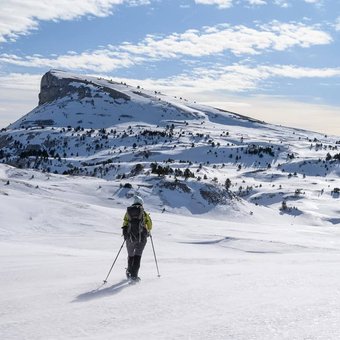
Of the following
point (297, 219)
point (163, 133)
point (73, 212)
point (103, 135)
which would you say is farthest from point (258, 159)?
point (73, 212)

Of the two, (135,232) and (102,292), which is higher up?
(135,232)

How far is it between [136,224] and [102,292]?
2.17 meters

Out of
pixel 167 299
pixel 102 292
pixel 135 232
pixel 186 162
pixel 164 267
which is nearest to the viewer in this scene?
pixel 167 299

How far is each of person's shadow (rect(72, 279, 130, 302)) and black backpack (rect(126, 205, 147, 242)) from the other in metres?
1.07

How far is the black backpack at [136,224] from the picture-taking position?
1127 centimetres

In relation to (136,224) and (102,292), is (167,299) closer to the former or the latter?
(102,292)

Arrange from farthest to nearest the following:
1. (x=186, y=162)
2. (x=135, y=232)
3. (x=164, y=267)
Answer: (x=186, y=162) → (x=164, y=267) → (x=135, y=232)

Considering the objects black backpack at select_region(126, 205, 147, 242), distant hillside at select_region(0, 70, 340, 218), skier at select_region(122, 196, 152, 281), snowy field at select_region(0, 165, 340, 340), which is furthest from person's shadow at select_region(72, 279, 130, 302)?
distant hillside at select_region(0, 70, 340, 218)

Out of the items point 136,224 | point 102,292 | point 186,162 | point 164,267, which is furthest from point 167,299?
point 186,162

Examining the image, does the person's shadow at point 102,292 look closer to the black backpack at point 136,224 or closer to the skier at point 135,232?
the skier at point 135,232

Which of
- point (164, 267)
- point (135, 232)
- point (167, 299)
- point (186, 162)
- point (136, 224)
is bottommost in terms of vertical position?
point (164, 267)

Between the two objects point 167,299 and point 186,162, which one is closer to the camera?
point 167,299

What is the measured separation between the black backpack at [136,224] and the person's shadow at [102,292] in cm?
107

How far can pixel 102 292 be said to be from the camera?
9.56 meters
